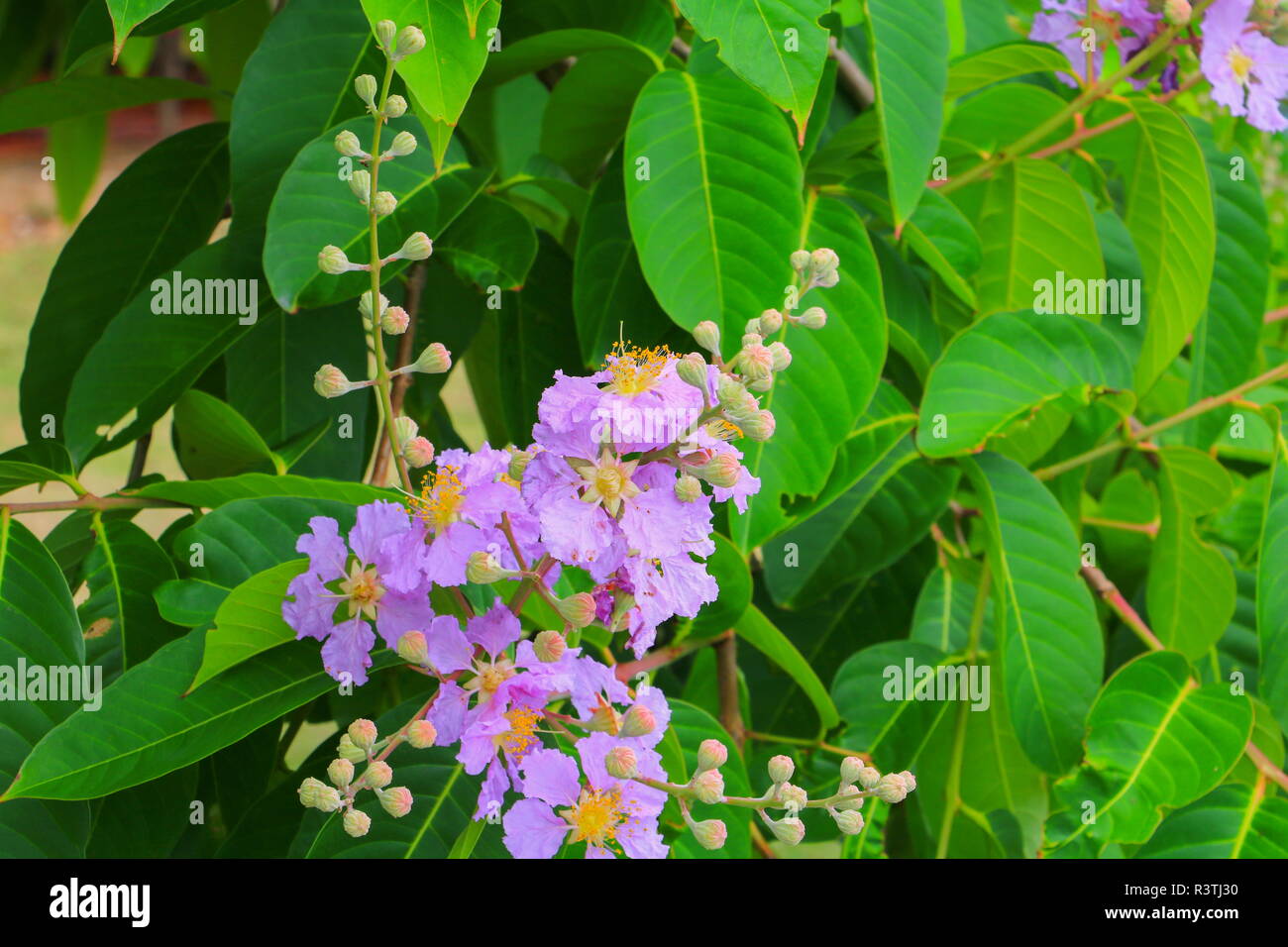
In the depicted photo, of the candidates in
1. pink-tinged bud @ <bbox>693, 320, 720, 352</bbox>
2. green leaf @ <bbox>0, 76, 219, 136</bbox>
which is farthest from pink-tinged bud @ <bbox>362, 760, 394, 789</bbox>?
green leaf @ <bbox>0, 76, 219, 136</bbox>

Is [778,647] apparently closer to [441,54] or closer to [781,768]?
[781,768]

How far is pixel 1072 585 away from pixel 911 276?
26 cm

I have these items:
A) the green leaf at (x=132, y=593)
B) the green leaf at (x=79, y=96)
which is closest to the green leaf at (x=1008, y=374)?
the green leaf at (x=132, y=593)

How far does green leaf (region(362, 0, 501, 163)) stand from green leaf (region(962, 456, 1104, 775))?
0.44 metres

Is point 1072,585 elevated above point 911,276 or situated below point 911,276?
below

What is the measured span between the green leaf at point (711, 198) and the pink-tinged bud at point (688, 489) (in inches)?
9.4

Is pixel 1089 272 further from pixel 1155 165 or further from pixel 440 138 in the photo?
pixel 440 138

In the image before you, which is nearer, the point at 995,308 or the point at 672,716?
the point at 672,716

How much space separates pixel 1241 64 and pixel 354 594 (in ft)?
2.37

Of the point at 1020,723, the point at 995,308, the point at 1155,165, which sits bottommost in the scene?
the point at 1020,723

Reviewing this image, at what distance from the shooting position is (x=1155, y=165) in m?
0.94
